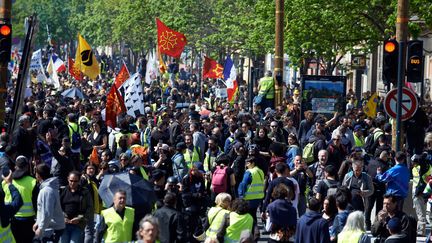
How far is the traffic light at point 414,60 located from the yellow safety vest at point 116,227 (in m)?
7.74

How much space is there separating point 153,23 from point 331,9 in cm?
4188

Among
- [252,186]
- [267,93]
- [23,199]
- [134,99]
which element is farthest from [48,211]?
[267,93]

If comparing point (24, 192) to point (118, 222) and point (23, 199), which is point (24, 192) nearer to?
point (23, 199)

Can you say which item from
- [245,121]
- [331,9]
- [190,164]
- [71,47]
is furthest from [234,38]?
[71,47]

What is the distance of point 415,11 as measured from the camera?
3597 cm

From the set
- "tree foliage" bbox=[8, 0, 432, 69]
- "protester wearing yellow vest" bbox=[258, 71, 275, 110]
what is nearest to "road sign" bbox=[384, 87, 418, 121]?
"tree foliage" bbox=[8, 0, 432, 69]

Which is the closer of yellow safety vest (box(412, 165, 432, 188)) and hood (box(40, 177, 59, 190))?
hood (box(40, 177, 59, 190))

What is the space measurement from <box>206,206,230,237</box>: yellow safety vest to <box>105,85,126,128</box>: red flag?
11.3 metres

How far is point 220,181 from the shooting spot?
1839cm

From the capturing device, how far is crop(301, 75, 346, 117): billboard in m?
31.5

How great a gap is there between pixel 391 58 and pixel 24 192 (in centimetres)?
721

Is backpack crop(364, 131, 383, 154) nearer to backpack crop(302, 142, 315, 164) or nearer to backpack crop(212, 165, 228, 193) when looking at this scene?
backpack crop(302, 142, 315, 164)

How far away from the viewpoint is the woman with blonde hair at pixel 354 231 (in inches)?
527

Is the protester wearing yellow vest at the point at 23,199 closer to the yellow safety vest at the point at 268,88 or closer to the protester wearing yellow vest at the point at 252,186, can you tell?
the protester wearing yellow vest at the point at 252,186
